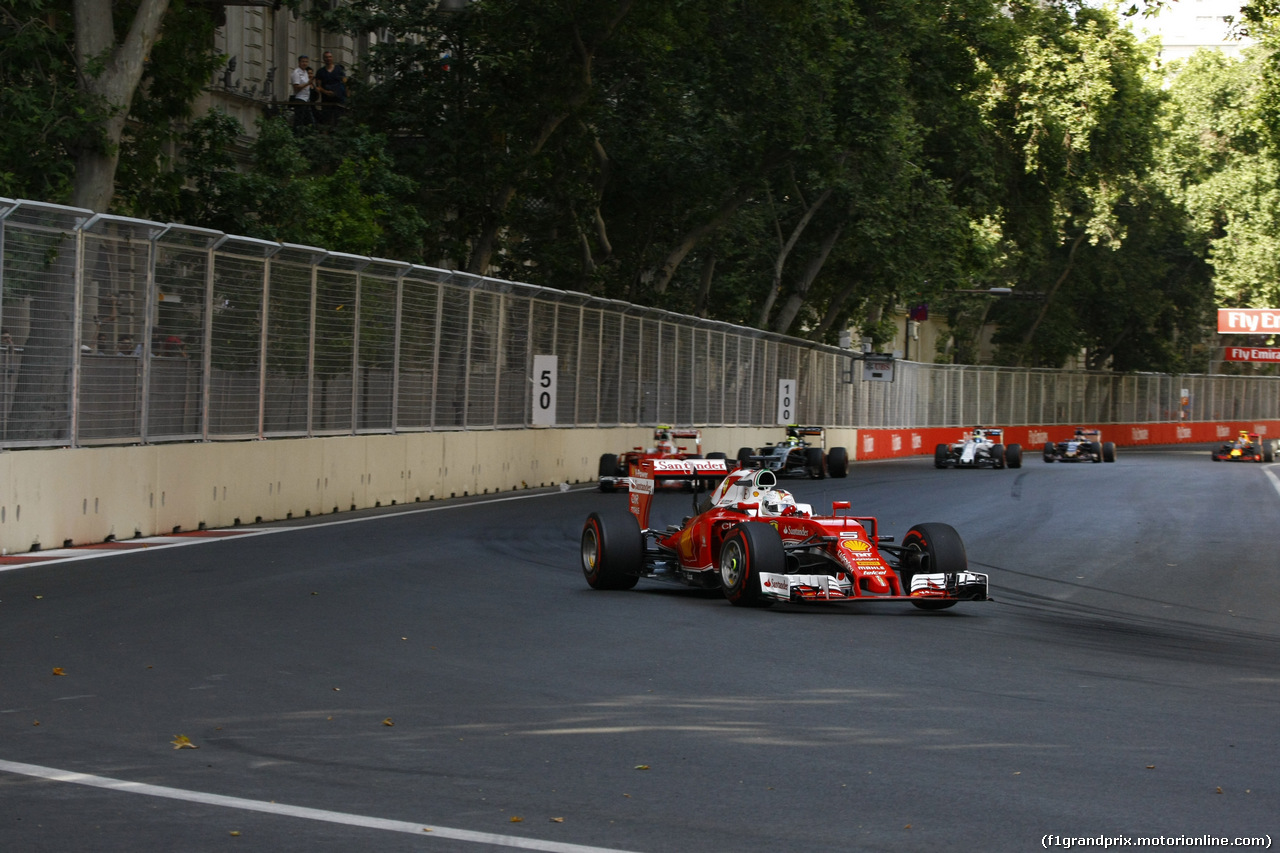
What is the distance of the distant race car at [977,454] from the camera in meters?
41.8

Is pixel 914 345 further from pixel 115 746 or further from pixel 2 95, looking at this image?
pixel 115 746

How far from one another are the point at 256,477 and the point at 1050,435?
54532 mm

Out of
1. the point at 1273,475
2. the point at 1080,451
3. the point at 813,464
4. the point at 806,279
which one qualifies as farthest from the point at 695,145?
the point at 1273,475

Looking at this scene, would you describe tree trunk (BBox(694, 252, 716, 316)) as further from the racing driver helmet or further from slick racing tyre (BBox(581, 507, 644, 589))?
the racing driver helmet

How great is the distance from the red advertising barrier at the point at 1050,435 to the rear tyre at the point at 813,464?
16.8m

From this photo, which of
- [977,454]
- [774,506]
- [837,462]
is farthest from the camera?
[977,454]

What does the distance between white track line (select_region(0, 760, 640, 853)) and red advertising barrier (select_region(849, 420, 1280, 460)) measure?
44407 mm

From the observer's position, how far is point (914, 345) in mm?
95188

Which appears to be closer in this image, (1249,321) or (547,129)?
(547,129)

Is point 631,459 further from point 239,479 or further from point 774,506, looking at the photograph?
point 774,506

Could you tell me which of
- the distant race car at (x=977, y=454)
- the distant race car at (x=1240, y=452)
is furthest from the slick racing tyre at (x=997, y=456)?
the distant race car at (x=1240, y=452)

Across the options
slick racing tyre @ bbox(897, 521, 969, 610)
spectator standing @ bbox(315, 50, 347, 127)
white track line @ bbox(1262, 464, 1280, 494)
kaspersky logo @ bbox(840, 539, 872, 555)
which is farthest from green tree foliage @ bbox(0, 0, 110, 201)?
white track line @ bbox(1262, 464, 1280, 494)

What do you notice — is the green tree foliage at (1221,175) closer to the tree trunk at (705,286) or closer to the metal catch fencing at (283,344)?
the tree trunk at (705,286)

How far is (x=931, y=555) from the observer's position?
461 inches
